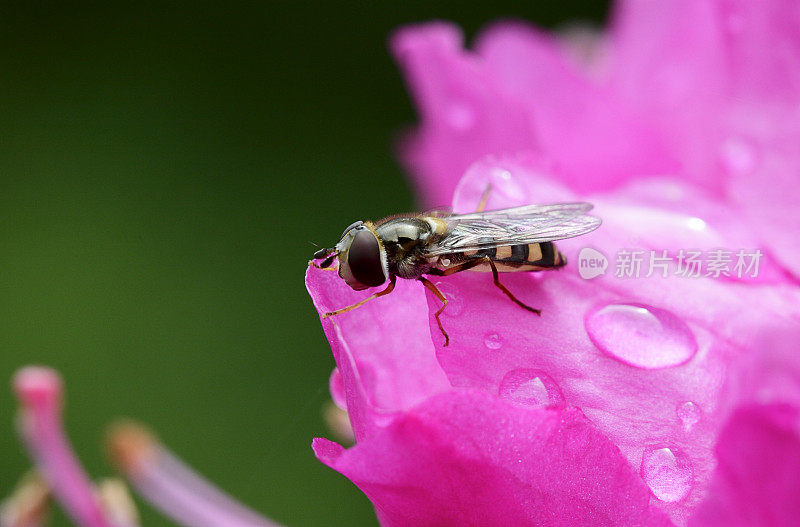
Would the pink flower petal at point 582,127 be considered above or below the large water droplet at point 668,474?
above

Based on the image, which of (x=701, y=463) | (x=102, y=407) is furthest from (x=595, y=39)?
(x=102, y=407)

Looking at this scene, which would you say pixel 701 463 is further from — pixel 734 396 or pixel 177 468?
pixel 177 468

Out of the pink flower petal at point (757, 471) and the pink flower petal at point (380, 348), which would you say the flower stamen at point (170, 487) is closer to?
the pink flower petal at point (380, 348)

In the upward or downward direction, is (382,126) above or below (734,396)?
below

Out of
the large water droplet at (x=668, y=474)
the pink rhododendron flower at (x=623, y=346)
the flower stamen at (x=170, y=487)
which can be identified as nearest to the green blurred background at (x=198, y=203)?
the flower stamen at (x=170, y=487)

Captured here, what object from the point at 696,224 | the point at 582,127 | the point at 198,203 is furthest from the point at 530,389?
Result: the point at 198,203

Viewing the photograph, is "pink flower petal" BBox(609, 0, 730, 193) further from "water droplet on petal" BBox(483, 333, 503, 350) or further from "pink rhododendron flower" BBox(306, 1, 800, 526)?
"water droplet on petal" BBox(483, 333, 503, 350)
